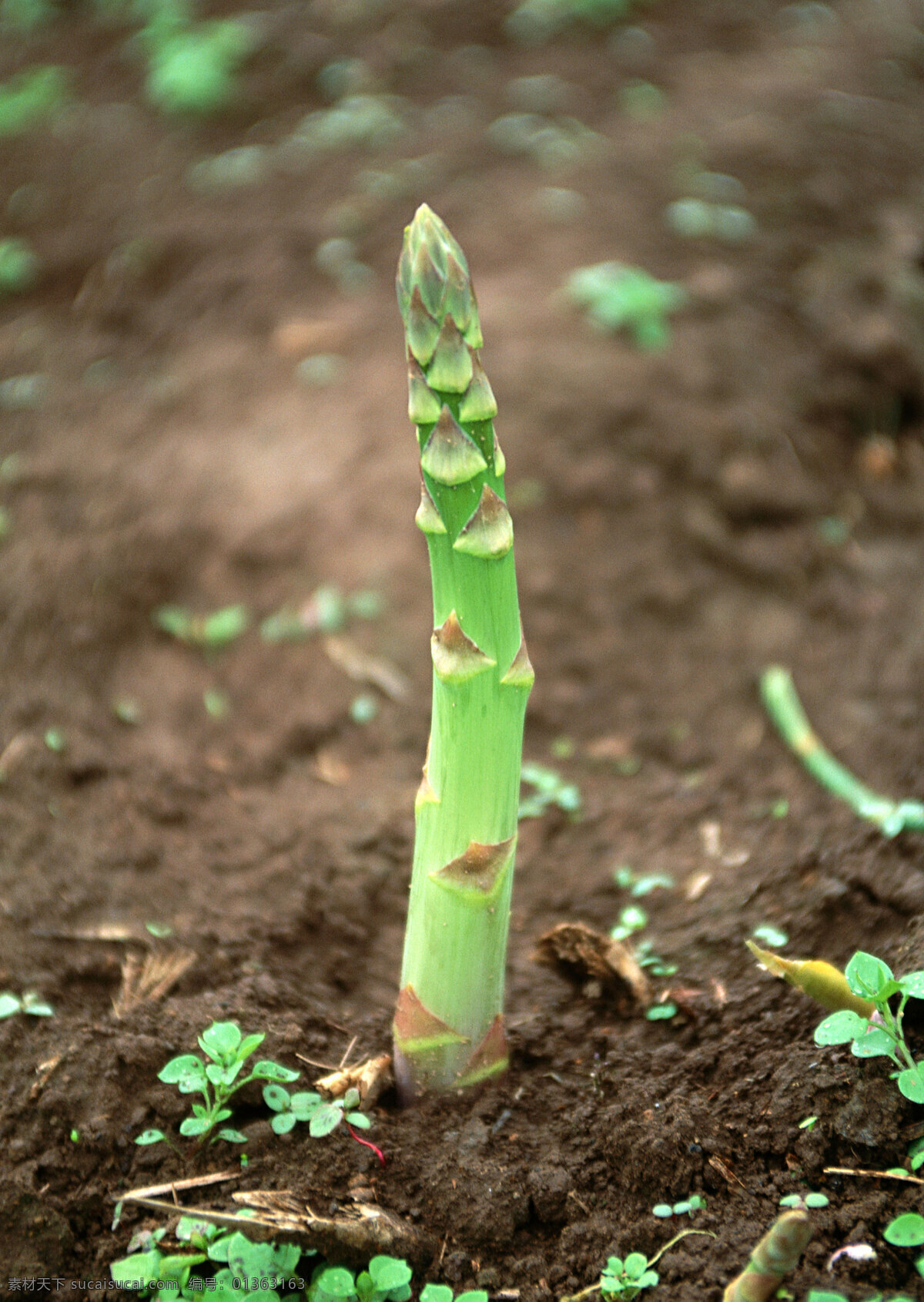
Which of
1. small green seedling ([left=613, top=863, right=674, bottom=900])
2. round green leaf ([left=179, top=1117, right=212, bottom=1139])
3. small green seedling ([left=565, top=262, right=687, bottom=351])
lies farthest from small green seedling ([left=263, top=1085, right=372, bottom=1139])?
small green seedling ([left=565, top=262, right=687, bottom=351])

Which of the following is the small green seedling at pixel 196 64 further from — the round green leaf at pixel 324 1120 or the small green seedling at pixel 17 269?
the round green leaf at pixel 324 1120

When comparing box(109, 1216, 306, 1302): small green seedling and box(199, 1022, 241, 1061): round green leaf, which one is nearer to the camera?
box(109, 1216, 306, 1302): small green seedling

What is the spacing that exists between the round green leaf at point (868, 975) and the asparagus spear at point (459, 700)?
553 mm

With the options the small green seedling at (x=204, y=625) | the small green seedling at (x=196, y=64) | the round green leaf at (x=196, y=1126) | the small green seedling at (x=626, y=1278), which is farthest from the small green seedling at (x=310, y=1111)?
the small green seedling at (x=196, y=64)

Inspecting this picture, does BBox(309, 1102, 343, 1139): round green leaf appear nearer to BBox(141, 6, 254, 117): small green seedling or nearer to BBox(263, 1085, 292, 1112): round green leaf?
BBox(263, 1085, 292, 1112): round green leaf

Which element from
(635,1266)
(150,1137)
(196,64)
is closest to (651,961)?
(635,1266)

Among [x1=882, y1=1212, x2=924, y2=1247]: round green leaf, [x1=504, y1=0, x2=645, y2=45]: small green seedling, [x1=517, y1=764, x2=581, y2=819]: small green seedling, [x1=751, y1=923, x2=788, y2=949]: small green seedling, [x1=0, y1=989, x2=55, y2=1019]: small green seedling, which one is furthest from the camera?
[x1=504, y1=0, x2=645, y2=45]: small green seedling

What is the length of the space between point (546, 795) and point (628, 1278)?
4.49 feet

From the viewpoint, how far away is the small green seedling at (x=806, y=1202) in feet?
4.99

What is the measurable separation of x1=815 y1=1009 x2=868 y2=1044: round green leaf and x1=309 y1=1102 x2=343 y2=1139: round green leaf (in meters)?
0.77

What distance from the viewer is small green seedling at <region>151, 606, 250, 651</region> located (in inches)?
128

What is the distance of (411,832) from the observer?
2598mm

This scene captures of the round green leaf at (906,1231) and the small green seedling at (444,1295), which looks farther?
the small green seedling at (444,1295)

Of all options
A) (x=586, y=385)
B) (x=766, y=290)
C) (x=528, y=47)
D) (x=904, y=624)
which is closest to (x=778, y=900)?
(x=904, y=624)
